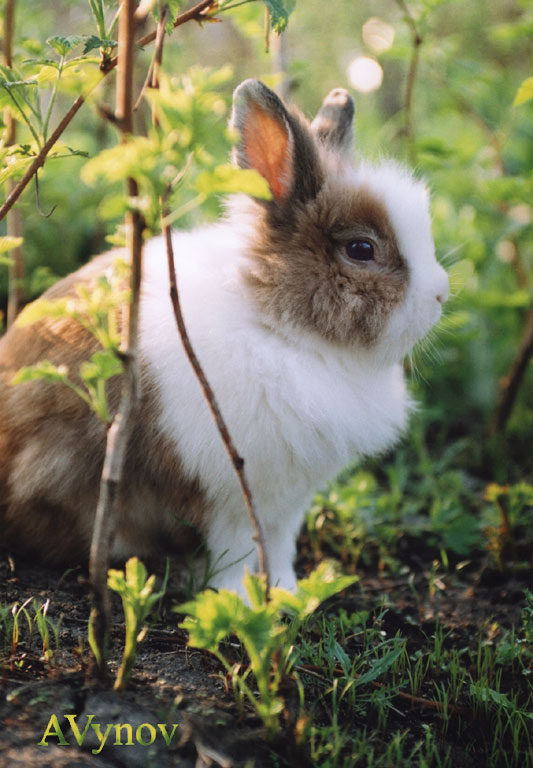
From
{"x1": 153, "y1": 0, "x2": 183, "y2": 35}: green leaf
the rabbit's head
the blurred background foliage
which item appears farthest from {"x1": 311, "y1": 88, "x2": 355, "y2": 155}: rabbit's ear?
{"x1": 153, "y1": 0, "x2": 183, "y2": 35}: green leaf

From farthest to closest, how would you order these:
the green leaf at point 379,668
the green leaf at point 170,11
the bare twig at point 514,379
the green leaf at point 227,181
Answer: the bare twig at point 514,379
the green leaf at point 379,668
the green leaf at point 170,11
the green leaf at point 227,181

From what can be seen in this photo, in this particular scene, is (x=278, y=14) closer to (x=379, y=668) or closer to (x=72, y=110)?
(x=72, y=110)

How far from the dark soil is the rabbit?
0.31 m

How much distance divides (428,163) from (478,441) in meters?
1.56

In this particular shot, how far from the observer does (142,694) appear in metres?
1.85

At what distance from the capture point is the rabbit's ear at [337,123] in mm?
2760

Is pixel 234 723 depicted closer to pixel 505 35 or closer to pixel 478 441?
pixel 478 441

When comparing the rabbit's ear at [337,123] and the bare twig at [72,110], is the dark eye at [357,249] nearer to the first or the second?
the rabbit's ear at [337,123]

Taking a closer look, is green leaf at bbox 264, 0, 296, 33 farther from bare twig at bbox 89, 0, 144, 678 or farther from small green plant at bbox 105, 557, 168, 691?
small green plant at bbox 105, 557, 168, 691

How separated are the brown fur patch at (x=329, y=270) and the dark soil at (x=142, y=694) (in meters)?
1.00

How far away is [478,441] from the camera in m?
4.26

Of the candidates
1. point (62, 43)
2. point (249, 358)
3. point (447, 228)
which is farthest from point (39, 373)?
point (447, 228)

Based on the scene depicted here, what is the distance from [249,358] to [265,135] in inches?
27.8

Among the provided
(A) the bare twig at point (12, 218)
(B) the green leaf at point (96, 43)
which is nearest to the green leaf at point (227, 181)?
(B) the green leaf at point (96, 43)
